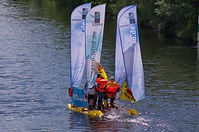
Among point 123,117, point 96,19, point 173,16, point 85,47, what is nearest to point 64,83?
point 85,47

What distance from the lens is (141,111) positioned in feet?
105

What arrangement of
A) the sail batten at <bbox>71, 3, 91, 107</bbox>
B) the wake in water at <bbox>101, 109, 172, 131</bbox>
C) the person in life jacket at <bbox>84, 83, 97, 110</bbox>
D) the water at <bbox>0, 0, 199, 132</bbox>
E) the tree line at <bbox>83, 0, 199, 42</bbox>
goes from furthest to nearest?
the tree line at <bbox>83, 0, 199, 42</bbox> < the sail batten at <bbox>71, 3, 91, 107</bbox> < the person in life jacket at <bbox>84, 83, 97, 110</bbox> < the water at <bbox>0, 0, 199, 132</bbox> < the wake in water at <bbox>101, 109, 172, 131</bbox>

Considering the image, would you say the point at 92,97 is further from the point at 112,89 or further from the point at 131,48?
the point at 131,48

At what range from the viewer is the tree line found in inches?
2275

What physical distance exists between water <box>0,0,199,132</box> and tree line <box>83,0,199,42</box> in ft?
3.78

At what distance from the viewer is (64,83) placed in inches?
1544

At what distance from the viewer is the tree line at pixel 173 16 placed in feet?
190

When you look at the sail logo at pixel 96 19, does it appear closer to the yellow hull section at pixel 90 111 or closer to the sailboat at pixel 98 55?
the sailboat at pixel 98 55

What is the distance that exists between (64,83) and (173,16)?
74.9 ft

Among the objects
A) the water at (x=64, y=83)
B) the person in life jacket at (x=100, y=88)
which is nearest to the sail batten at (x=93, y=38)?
the person in life jacket at (x=100, y=88)

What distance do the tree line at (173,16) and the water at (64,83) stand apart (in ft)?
3.78

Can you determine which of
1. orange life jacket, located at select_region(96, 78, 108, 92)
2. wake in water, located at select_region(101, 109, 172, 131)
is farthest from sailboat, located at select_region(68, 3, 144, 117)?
orange life jacket, located at select_region(96, 78, 108, 92)

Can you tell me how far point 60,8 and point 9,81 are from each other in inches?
2254

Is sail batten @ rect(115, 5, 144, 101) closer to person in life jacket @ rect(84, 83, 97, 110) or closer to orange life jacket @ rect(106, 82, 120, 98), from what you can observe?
orange life jacket @ rect(106, 82, 120, 98)
